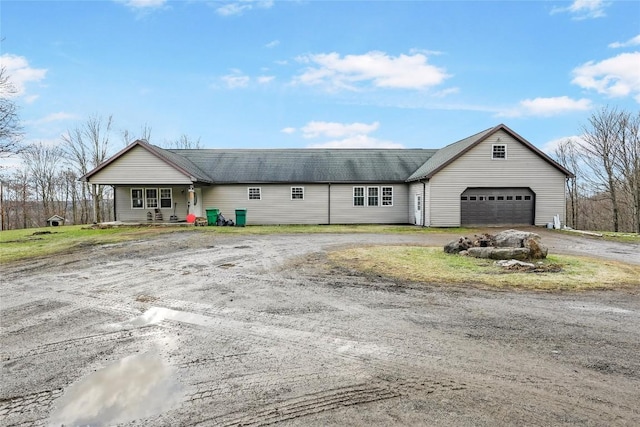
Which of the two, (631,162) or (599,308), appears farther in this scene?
(631,162)

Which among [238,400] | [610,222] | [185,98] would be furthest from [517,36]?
[610,222]

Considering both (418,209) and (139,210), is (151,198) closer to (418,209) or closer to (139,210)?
(139,210)

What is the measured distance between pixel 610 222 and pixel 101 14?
43.4 metres

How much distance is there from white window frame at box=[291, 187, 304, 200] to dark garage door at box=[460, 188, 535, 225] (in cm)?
1012

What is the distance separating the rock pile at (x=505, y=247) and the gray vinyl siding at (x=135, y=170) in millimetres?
16986

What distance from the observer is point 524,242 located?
34.4 feet

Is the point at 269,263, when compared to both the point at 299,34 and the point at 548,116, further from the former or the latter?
the point at 548,116

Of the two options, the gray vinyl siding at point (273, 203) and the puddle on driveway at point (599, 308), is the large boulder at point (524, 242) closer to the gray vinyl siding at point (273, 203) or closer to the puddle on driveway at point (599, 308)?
the puddle on driveway at point (599, 308)

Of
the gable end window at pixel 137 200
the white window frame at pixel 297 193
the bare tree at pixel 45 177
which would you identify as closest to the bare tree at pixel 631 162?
the white window frame at pixel 297 193

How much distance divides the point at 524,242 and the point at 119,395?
10444 millimetres

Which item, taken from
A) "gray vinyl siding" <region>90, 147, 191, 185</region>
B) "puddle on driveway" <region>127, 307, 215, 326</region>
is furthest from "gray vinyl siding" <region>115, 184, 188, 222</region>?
"puddle on driveway" <region>127, 307, 215, 326</region>

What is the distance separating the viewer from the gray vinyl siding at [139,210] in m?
23.8

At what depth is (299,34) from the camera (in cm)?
2050

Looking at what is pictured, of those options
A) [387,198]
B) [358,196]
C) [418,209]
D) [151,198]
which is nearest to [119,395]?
[418,209]
